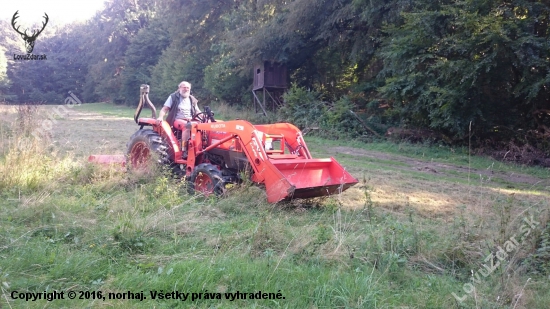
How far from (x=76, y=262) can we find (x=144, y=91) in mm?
4894

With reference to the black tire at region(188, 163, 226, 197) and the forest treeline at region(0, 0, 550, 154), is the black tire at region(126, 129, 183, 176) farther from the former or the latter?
the forest treeline at region(0, 0, 550, 154)

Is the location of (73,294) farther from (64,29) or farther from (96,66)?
(64,29)

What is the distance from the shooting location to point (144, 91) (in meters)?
8.20

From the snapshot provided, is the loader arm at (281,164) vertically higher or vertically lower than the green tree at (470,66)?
lower

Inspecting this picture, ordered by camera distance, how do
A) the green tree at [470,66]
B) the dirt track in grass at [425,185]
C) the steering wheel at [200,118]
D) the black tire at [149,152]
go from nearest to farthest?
1. the dirt track in grass at [425,185]
2. the black tire at [149,152]
3. the steering wheel at [200,118]
4. the green tree at [470,66]

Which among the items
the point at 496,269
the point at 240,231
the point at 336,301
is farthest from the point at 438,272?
the point at 240,231

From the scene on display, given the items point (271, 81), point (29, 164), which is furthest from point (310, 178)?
point (271, 81)

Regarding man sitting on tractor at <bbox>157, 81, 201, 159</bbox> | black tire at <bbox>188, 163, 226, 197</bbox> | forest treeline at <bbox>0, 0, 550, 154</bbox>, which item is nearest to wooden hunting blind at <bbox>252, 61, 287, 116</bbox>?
forest treeline at <bbox>0, 0, 550, 154</bbox>

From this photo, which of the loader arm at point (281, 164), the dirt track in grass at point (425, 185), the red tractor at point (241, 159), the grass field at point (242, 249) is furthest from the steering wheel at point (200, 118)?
the dirt track in grass at point (425, 185)

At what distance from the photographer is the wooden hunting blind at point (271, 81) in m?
25.2

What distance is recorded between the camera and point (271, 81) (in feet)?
83.0

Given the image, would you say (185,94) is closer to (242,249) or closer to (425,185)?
(242,249)

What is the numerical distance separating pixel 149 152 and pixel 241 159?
6.30 feet

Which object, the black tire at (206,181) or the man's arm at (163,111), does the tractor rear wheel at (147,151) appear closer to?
the man's arm at (163,111)
